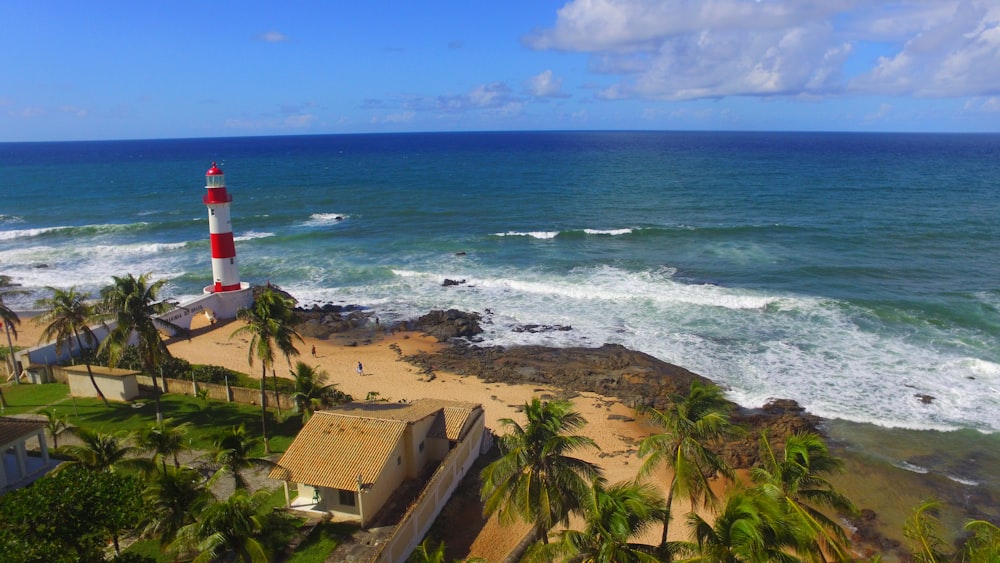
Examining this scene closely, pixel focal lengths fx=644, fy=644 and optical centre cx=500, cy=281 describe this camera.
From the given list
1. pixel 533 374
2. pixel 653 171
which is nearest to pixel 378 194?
pixel 653 171

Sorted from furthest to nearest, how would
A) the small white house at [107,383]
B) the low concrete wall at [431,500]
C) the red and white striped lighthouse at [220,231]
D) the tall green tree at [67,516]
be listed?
the red and white striped lighthouse at [220,231], the small white house at [107,383], the low concrete wall at [431,500], the tall green tree at [67,516]

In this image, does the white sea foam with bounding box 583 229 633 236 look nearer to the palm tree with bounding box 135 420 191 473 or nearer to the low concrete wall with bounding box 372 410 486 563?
the low concrete wall with bounding box 372 410 486 563

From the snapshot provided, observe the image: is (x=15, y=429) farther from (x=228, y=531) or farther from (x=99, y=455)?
(x=228, y=531)

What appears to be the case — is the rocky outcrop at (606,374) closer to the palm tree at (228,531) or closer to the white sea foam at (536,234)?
the palm tree at (228,531)

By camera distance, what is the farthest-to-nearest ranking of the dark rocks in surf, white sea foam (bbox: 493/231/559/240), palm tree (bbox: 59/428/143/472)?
white sea foam (bbox: 493/231/559/240) → the dark rocks in surf → palm tree (bbox: 59/428/143/472)

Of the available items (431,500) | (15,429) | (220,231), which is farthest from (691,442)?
(220,231)

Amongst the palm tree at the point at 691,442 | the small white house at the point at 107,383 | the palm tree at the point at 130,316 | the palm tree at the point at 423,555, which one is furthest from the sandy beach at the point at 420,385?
the palm tree at the point at 130,316

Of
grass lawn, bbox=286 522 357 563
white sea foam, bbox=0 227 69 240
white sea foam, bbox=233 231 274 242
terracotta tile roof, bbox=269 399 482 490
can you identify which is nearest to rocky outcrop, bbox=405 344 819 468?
terracotta tile roof, bbox=269 399 482 490
